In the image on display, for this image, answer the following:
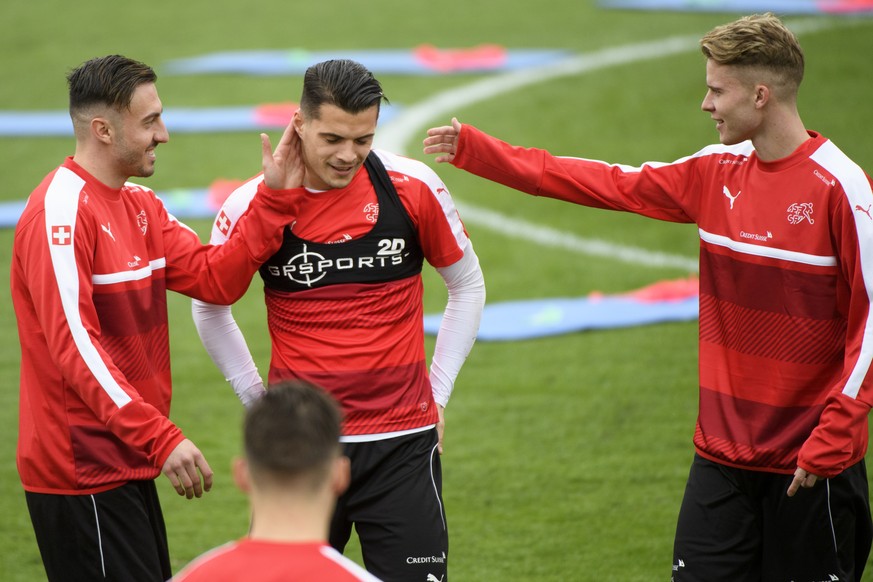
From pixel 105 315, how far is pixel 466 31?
48.7ft

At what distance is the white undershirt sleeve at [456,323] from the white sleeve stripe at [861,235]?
136cm

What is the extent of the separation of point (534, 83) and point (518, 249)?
5320mm

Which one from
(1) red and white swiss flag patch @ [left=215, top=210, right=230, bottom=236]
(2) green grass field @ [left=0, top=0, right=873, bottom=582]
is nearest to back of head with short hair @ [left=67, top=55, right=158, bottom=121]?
(1) red and white swiss flag patch @ [left=215, top=210, right=230, bottom=236]

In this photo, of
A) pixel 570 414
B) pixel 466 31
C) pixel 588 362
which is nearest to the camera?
pixel 570 414

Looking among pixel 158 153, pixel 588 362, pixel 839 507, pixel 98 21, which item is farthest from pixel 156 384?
pixel 98 21

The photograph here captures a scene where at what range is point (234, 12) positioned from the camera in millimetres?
20141

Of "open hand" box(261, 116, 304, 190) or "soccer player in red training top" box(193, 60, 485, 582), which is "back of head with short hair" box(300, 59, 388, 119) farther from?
"open hand" box(261, 116, 304, 190)

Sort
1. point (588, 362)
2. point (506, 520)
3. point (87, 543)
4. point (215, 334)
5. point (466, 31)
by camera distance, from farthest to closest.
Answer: point (466, 31) < point (588, 362) < point (506, 520) < point (215, 334) < point (87, 543)

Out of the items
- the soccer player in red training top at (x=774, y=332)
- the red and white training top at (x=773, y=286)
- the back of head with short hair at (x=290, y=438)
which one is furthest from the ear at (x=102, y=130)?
the soccer player in red training top at (x=774, y=332)

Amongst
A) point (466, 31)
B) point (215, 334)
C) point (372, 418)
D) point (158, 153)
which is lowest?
point (372, 418)

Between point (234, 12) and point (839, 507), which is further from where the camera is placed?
point (234, 12)

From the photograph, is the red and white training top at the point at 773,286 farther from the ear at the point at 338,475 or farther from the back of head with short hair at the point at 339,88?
the ear at the point at 338,475

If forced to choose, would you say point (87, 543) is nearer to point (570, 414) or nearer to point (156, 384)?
point (156, 384)

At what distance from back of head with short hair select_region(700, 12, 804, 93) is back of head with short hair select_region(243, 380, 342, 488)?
2.17 meters
